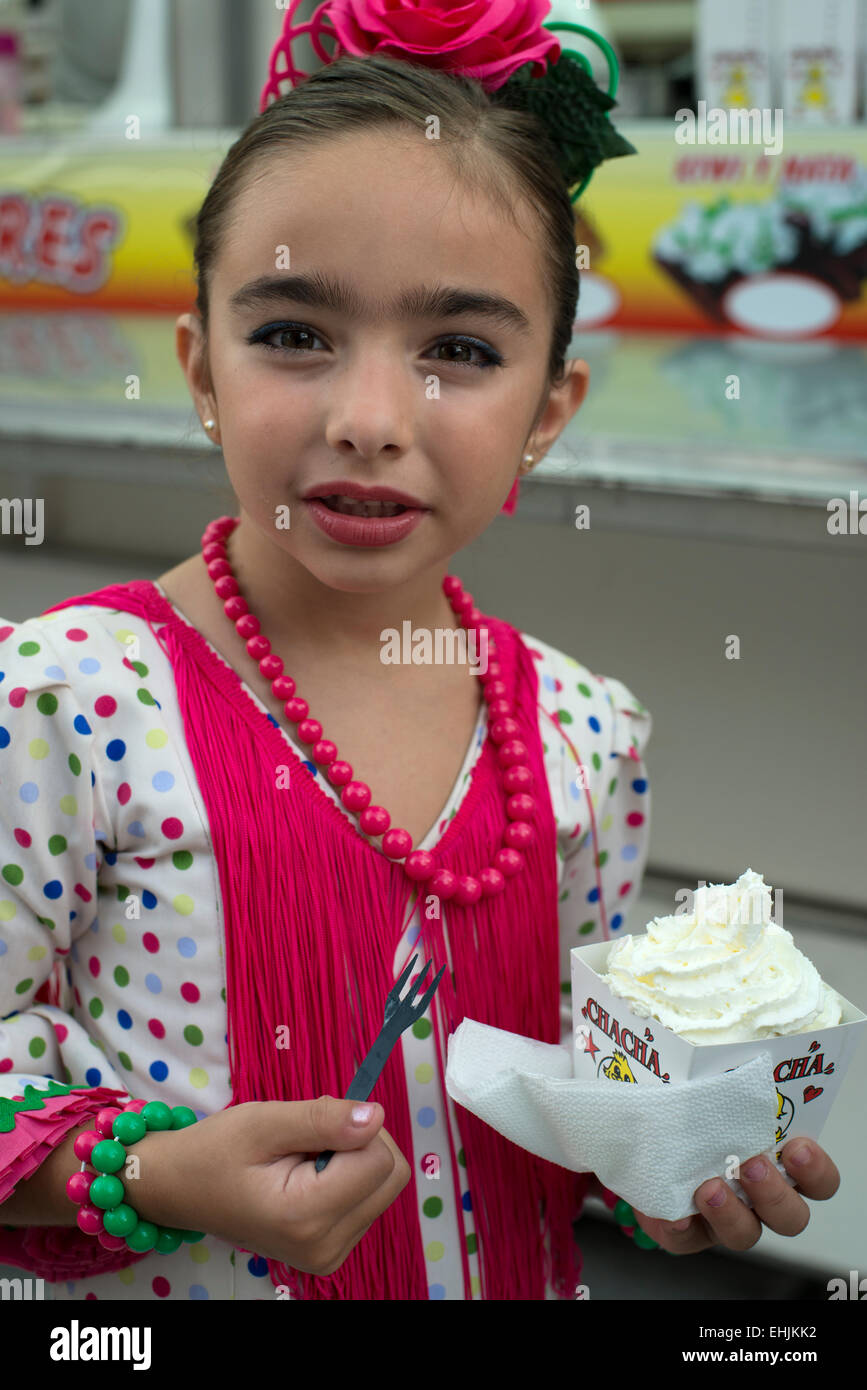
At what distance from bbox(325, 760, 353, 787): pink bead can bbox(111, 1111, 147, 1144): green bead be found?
0.81ft

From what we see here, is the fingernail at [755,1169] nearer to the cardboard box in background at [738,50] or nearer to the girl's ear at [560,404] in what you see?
the girl's ear at [560,404]

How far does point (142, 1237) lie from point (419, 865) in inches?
11.3

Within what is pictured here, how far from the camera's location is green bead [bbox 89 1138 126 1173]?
81cm

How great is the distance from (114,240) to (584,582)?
1484 millimetres

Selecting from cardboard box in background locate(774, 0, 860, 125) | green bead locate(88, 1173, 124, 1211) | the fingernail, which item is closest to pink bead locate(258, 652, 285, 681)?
green bead locate(88, 1173, 124, 1211)

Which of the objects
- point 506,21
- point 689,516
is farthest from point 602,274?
point 506,21

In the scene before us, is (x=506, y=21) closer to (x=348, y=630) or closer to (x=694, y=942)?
(x=348, y=630)

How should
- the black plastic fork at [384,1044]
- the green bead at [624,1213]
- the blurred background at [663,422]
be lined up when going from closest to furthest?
the black plastic fork at [384,1044] → the green bead at [624,1213] → the blurred background at [663,422]

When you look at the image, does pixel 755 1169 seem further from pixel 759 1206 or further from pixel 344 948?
pixel 344 948

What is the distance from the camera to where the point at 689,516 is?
4.94ft

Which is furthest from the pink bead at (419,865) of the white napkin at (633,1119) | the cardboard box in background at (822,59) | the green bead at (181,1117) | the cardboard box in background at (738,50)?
the cardboard box in background at (738,50)

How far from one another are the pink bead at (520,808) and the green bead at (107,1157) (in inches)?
13.7

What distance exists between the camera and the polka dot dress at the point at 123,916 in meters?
0.84

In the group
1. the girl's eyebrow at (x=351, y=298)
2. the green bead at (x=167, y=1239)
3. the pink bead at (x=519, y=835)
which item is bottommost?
the green bead at (x=167, y=1239)
